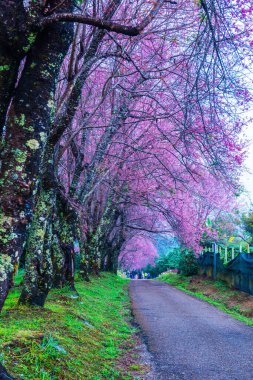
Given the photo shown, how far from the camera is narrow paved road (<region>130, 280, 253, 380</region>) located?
6.10 m

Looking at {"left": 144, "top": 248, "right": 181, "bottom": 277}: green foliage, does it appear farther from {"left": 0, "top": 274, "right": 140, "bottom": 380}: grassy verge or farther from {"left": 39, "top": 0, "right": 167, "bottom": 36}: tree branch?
{"left": 39, "top": 0, "right": 167, "bottom": 36}: tree branch

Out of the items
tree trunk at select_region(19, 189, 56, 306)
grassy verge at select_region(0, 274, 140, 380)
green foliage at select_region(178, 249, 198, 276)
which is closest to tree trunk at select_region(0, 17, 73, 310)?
grassy verge at select_region(0, 274, 140, 380)

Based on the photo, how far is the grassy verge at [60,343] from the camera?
4.75 metres

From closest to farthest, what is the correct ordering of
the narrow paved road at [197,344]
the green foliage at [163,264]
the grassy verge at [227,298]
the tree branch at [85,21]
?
the tree branch at [85,21]
the narrow paved road at [197,344]
the grassy verge at [227,298]
the green foliage at [163,264]

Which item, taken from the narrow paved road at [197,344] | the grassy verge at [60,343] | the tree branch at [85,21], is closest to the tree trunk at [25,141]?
the tree branch at [85,21]

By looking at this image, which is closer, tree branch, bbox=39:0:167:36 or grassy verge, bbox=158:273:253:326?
tree branch, bbox=39:0:167:36

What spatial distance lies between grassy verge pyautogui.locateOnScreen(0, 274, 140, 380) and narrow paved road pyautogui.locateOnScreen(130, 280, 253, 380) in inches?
25.1

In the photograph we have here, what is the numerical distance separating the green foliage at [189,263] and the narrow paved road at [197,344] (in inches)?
660

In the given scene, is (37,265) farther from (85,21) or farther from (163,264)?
(163,264)

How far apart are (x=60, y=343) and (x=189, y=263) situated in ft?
82.6

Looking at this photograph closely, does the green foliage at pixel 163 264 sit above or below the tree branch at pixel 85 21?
below

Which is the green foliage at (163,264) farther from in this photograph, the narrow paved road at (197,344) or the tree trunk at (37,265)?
the tree trunk at (37,265)

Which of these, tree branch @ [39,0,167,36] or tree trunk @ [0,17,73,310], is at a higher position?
tree branch @ [39,0,167,36]

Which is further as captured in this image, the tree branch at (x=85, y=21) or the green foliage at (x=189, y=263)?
the green foliage at (x=189, y=263)
